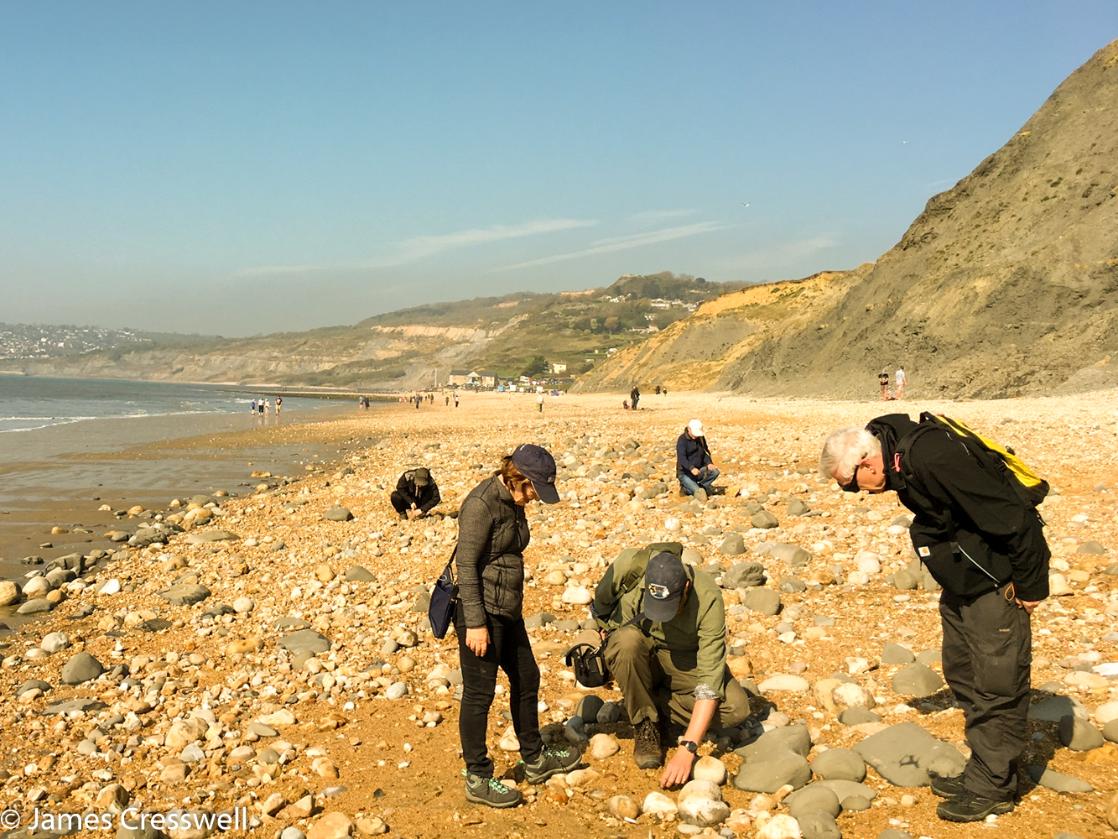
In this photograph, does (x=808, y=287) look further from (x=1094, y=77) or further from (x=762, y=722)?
(x=762, y=722)

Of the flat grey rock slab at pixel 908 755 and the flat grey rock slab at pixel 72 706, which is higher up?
the flat grey rock slab at pixel 908 755

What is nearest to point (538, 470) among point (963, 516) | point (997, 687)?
point (963, 516)

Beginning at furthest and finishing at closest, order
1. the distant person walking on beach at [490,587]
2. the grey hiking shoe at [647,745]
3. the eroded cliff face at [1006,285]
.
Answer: the eroded cliff face at [1006,285] → the grey hiking shoe at [647,745] → the distant person walking on beach at [490,587]

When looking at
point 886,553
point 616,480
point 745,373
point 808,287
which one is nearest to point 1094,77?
point 745,373

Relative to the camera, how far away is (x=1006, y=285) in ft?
125

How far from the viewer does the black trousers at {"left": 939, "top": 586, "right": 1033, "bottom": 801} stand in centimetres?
435

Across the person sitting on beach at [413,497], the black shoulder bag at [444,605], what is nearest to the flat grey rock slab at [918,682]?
the black shoulder bag at [444,605]

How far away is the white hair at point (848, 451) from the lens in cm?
433

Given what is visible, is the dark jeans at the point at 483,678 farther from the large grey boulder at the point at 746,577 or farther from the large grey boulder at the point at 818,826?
the large grey boulder at the point at 746,577

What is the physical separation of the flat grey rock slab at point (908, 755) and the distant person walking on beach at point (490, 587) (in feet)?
7.15

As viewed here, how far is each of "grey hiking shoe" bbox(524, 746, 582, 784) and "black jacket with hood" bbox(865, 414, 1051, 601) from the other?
2656mm
